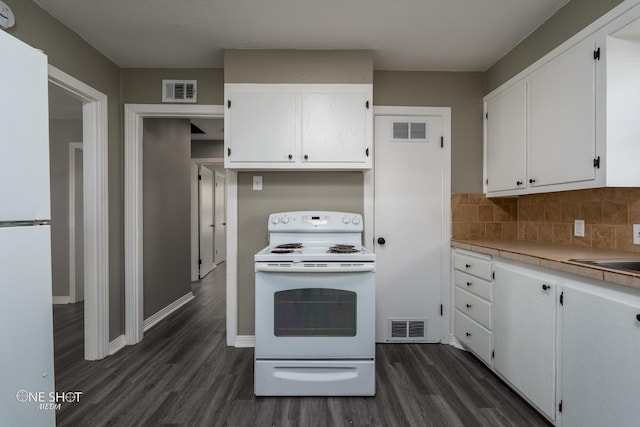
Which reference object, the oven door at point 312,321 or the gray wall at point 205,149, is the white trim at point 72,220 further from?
the oven door at point 312,321

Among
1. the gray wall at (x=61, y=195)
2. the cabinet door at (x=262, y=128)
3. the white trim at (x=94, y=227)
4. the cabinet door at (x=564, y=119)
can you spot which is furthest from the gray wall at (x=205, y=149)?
the cabinet door at (x=564, y=119)

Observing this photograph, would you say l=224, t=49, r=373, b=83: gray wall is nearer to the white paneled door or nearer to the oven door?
the white paneled door

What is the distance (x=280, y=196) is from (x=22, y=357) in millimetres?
1754

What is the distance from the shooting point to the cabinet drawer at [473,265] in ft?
6.69

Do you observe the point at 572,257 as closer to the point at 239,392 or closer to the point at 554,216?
the point at 554,216

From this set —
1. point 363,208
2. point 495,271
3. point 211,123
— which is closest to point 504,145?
point 495,271

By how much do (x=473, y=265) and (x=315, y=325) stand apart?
1229mm

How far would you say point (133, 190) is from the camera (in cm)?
256

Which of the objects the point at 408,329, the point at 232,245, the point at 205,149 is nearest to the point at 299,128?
the point at 232,245

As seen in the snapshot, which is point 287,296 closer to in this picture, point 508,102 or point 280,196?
point 280,196

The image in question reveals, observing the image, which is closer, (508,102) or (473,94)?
(508,102)

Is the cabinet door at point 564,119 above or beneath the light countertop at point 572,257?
above

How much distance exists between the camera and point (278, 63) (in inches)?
90.4

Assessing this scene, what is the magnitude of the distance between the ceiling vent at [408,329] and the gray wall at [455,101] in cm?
117
